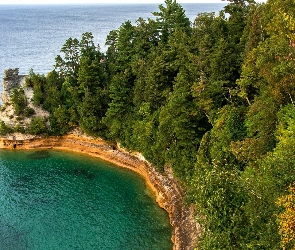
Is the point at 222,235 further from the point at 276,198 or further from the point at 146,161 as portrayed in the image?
the point at 146,161

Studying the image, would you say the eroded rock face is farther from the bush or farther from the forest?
the bush

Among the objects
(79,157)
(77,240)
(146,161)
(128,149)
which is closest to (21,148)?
(79,157)

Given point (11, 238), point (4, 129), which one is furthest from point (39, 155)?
point (11, 238)

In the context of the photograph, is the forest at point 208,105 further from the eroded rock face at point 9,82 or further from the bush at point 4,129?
the bush at point 4,129

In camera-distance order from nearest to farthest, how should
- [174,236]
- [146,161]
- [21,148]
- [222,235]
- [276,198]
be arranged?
[276,198]
[222,235]
[174,236]
[146,161]
[21,148]

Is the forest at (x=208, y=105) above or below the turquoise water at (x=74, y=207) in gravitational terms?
above

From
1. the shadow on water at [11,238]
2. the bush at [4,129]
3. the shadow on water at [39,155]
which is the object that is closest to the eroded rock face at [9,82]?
the bush at [4,129]
